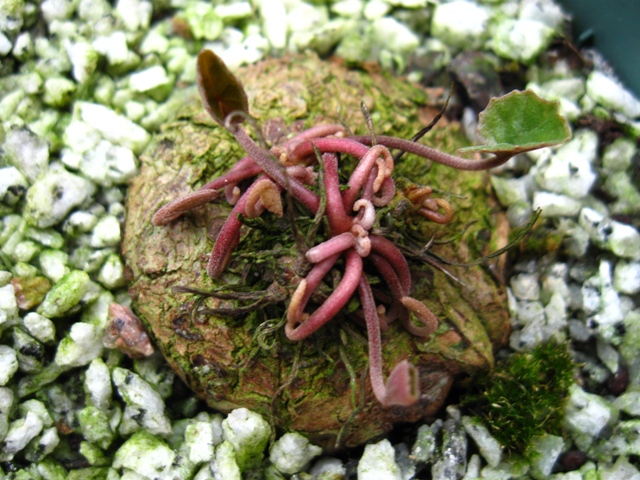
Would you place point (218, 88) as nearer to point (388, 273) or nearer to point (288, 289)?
point (288, 289)

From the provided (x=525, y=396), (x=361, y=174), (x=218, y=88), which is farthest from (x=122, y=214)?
(x=525, y=396)

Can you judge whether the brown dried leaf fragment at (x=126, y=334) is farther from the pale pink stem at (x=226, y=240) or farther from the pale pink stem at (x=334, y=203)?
the pale pink stem at (x=334, y=203)

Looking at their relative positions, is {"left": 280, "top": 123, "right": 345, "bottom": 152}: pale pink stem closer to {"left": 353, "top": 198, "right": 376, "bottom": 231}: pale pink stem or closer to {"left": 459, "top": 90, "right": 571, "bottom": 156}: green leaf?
{"left": 353, "top": 198, "right": 376, "bottom": 231}: pale pink stem

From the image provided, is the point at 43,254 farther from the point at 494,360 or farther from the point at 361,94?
the point at 494,360

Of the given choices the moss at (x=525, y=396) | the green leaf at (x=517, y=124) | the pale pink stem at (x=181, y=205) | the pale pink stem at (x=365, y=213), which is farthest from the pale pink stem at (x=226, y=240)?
the moss at (x=525, y=396)

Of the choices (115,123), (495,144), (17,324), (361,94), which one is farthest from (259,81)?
(17,324)
